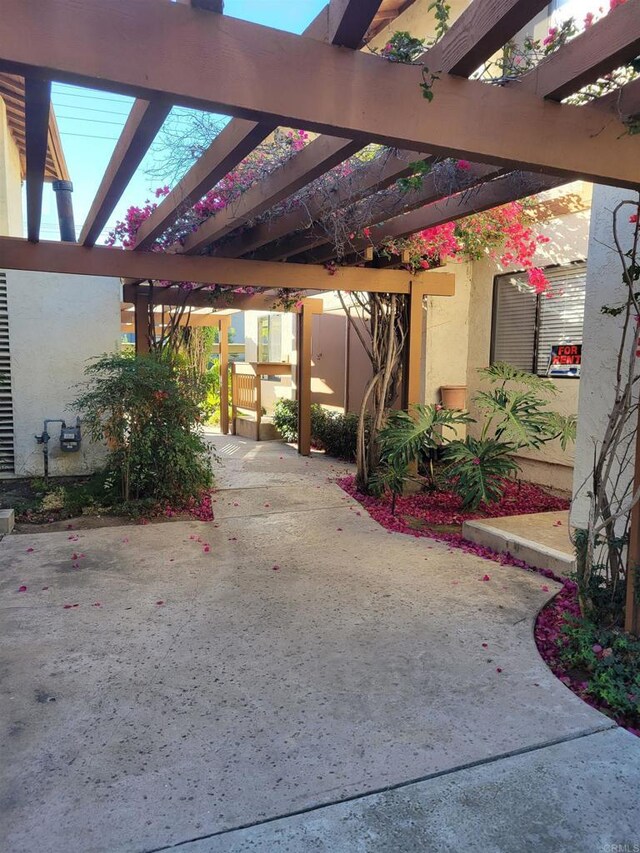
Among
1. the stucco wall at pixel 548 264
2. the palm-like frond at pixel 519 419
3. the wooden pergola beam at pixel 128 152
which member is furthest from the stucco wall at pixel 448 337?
the wooden pergola beam at pixel 128 152

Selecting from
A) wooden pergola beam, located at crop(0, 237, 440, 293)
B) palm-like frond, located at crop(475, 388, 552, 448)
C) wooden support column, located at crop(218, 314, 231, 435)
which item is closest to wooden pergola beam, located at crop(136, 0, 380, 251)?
wooden pergola beam, located at crop(0, 237, 440, 293)

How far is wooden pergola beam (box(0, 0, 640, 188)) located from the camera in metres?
1.79

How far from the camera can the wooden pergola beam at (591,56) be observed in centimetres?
202

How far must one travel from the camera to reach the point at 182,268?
5.55 metres

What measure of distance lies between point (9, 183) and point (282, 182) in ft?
23.2

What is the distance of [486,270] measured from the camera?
752 centimetres

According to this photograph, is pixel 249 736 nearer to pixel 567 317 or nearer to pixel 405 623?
pixel 405 623

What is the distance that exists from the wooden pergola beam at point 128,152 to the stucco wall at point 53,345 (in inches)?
105

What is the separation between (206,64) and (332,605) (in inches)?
118

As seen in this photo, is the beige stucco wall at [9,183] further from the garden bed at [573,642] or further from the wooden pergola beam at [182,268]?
the garden bed at [573,642]

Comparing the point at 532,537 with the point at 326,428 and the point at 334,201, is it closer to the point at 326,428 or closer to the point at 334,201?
the point at 334,201

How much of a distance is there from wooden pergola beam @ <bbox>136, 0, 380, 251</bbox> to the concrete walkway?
2.48m

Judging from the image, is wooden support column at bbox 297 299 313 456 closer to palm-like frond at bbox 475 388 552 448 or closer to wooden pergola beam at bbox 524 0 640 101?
palm-like frond at bbox 475 388 552 448

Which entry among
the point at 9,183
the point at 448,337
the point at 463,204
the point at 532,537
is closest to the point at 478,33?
the point at 463,204
